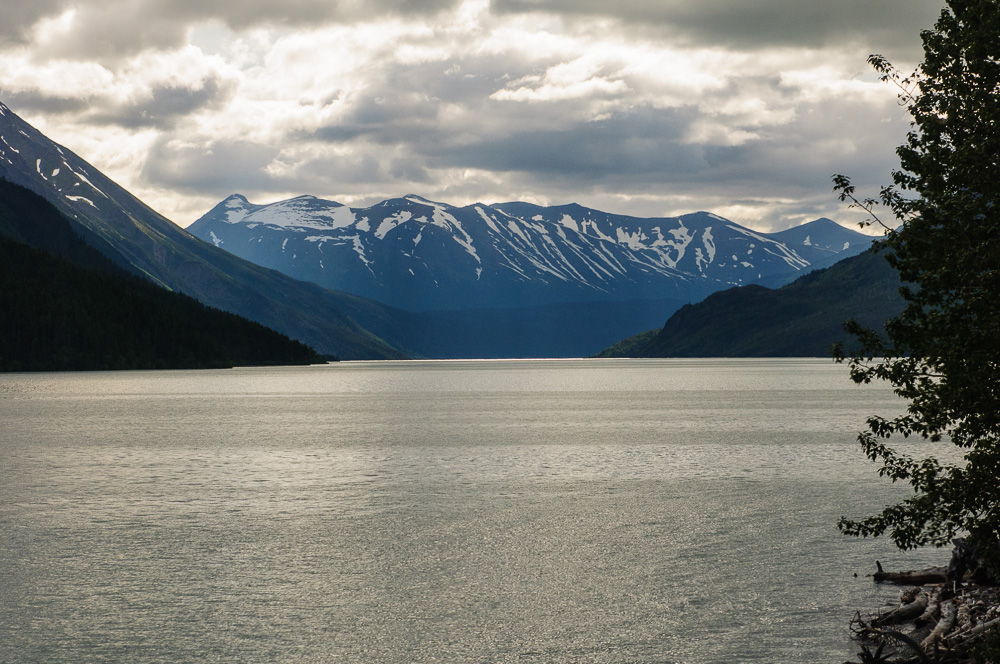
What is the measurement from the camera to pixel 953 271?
18719 millimetres

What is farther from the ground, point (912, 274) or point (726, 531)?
point (912, 274)

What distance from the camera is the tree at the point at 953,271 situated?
17891 millimetres

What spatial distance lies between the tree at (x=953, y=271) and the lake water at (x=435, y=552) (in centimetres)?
441

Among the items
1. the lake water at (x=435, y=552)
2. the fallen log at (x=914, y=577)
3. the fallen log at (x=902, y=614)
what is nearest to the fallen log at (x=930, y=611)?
the fallen log at (x=902, y=614)

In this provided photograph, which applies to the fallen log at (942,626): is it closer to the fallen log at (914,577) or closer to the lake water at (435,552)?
the lake water at (435,552)

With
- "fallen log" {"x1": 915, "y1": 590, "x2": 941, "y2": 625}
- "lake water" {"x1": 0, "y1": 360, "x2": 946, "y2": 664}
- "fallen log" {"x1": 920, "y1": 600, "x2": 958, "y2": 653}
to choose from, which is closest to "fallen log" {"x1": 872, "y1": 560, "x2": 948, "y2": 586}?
"lake water" {"x1": 0, "y1": 360, "x2": 946, "y2": 664}

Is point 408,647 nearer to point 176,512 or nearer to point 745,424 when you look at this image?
point 176,512

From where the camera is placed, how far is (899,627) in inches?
846

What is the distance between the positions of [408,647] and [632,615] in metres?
5.70

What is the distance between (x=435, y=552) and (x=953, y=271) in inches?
706

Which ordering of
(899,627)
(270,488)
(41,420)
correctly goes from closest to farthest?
(899,627) < (270,488) < (41,420)

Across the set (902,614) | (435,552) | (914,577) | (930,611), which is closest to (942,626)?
(930,611)

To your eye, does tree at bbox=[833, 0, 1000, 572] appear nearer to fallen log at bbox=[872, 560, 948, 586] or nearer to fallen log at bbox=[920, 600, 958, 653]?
fallen log at bbox=[920, 600, 958, 653]

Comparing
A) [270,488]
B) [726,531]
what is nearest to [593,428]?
[270,488]
